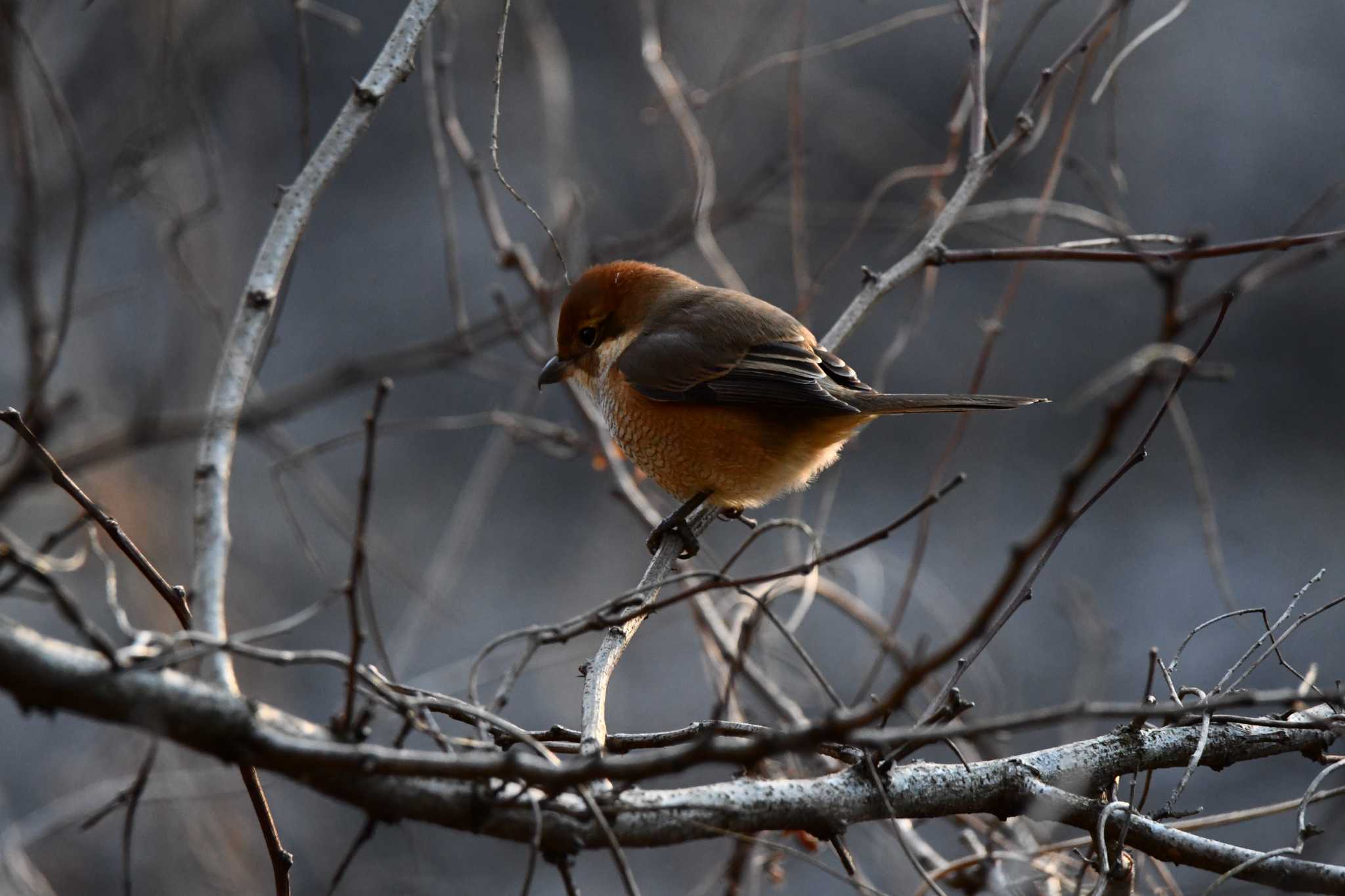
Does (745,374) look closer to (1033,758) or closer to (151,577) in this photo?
(1033,758)

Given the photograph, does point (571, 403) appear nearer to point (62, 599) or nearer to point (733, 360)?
point (733, 360)

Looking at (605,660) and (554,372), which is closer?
(605,660)

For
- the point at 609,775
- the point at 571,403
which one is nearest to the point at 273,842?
the point at 609,775

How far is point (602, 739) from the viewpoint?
184cm

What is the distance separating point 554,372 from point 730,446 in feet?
2.28

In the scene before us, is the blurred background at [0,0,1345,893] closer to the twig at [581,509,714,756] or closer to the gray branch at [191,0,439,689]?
the twig at [581,509,714,756]

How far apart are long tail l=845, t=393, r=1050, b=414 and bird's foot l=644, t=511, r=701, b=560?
62 cm

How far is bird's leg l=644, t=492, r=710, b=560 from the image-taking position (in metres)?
3.17

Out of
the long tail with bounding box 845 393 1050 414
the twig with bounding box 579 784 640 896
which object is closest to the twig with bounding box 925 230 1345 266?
the long tail with bounding box 845 393 1050 414

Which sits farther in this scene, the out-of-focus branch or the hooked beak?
the hooked beak

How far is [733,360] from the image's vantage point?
3.64m

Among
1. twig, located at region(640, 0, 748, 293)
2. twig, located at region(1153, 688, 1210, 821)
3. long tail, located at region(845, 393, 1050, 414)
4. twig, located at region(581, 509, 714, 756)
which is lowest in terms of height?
twig, located at region(1153, 688, 1210, 821)

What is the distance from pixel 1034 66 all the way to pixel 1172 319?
831 centimetres

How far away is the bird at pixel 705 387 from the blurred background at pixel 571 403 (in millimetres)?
304
